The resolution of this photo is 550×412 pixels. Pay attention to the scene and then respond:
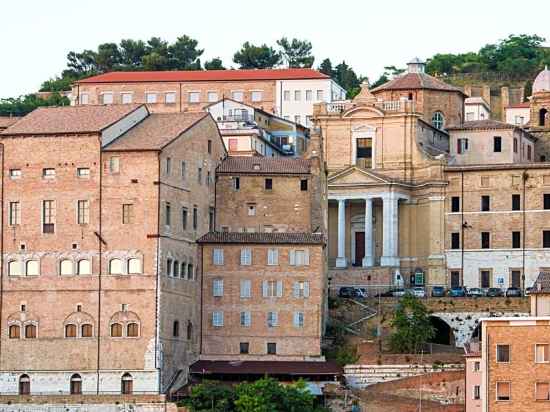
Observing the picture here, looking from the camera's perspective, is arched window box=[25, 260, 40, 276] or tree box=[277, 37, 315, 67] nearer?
arched window box=[25, 260, 40, 276]

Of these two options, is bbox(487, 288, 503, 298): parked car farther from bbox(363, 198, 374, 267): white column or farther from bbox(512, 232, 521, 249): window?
bbox(363, 198, 374, 267): white column

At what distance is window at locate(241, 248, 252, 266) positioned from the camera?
113938 mm

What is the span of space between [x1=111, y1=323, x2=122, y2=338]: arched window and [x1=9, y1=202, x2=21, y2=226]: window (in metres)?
7.44

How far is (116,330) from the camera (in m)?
108

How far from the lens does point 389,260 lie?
12800cm

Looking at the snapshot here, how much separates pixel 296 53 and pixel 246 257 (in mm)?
75468

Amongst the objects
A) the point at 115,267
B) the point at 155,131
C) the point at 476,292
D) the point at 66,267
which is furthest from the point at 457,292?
the point at 66,267

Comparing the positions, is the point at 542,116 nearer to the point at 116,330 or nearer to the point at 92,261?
the point at 92,261

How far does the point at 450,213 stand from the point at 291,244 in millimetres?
16417

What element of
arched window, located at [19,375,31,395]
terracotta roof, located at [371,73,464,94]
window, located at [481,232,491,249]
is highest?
terracotta roof, located at [371,73,464,94]

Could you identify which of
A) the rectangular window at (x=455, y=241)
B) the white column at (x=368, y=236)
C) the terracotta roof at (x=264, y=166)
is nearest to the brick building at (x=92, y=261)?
the terracotta roof at (x=264, y=166)

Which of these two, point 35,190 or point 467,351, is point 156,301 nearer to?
point 35,190

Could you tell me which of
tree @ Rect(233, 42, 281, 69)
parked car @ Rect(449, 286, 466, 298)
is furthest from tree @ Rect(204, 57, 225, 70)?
parked car @ Rect(449, 286, 466, 298)

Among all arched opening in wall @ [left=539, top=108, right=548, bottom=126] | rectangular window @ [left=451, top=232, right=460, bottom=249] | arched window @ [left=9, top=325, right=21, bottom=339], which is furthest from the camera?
arched opening in wall @ [left=539, top=108, right=548, bottom=126]
